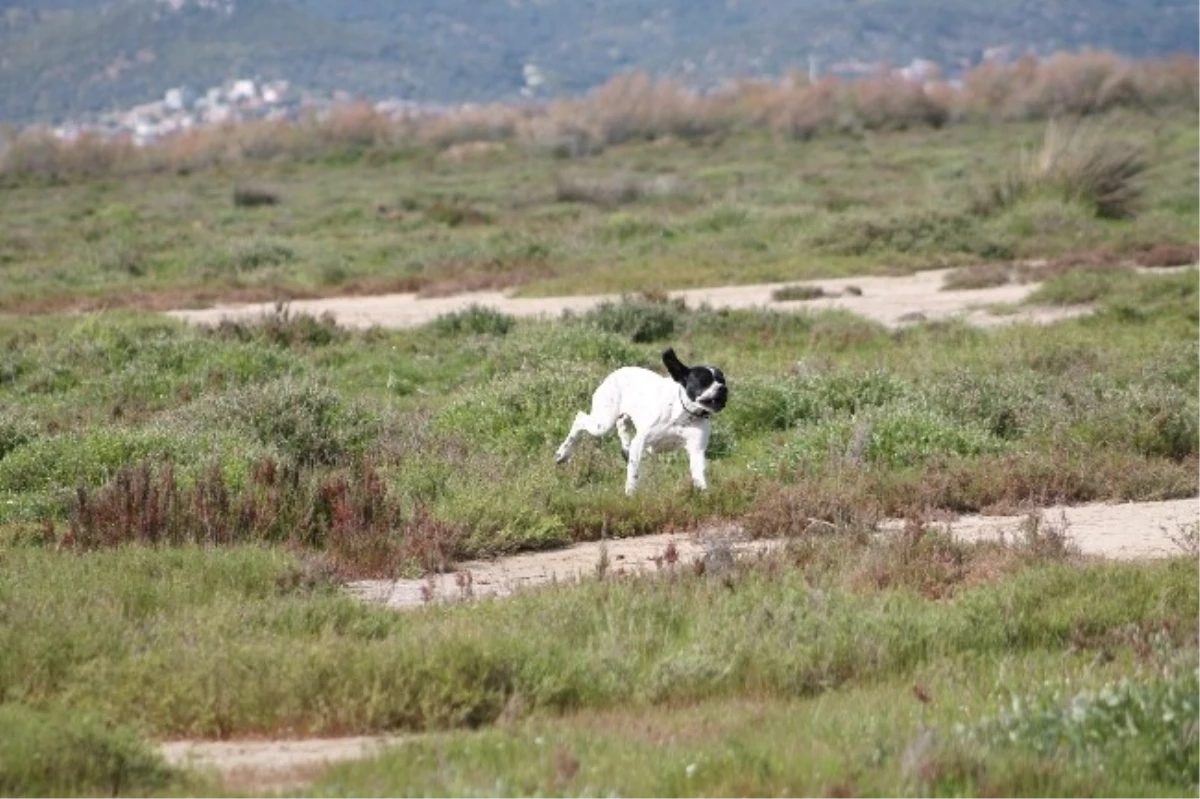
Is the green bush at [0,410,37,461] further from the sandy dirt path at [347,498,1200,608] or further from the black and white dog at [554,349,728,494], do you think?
the sandy dirt path at [347,498,1200,608]

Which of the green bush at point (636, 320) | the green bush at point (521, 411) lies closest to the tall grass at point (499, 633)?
the green bush at point (521, 411)

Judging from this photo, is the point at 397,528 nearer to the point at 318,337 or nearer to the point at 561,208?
the point at 318,337

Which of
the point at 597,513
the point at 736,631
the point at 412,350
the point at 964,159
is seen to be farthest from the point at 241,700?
the point at 964,159

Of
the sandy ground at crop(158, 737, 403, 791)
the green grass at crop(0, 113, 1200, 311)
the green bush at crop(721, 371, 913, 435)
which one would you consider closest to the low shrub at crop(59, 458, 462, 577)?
the sandy ground at crop(158, 737, 403, 791)

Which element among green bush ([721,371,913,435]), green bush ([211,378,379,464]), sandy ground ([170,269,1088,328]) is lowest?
sandy ground ([170,269,1088,328])

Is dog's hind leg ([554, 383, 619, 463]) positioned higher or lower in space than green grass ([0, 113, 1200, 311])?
higher

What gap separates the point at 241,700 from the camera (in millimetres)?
7789

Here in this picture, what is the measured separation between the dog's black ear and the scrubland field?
809 millimetres

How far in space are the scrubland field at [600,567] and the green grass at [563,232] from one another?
11.6 feet

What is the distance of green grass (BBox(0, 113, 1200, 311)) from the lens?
3203cm

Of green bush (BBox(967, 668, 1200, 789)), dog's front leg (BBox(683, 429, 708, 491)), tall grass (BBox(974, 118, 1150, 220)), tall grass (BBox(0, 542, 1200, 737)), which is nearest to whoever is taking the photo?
green bush (BBox(967, 668, 1200, 789))

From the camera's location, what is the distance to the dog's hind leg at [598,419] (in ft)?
43.1

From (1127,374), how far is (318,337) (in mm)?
9383

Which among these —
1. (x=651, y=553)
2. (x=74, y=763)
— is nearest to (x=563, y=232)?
(x=651, y=553)
